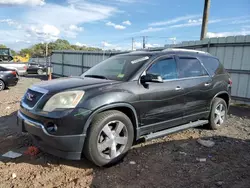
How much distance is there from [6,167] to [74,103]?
1504 millimetres

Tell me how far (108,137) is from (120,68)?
144cm

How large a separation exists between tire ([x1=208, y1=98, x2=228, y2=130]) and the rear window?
2.14 feet

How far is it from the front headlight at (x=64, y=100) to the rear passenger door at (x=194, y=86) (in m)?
2.22

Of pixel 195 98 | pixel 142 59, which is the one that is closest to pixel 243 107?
pixel 195 98

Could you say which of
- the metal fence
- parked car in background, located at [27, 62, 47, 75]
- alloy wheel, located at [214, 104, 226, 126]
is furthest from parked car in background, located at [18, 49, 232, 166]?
parked car in background, located at [27, 62, 47, 75]

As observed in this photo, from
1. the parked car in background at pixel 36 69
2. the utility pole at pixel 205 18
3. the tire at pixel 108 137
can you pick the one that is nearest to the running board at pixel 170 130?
the tire at pixel 108 137

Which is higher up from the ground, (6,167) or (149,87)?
(149,87)

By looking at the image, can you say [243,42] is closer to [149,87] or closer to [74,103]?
[149,87]

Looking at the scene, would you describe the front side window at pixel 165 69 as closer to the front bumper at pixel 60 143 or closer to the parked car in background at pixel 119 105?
the parked car in background at pixel 119 105

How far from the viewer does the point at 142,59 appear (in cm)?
439

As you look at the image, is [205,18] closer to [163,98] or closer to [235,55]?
[235,55]

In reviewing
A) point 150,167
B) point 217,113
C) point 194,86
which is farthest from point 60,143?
point 217,113

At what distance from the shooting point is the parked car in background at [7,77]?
41.4 feet

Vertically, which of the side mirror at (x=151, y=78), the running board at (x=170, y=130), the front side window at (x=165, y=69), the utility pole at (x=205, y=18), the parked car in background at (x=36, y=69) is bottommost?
the parked car in background at (x=36, y=69)
